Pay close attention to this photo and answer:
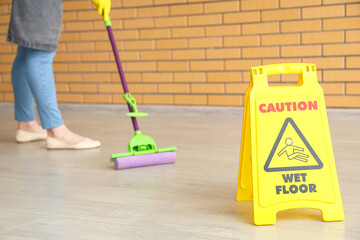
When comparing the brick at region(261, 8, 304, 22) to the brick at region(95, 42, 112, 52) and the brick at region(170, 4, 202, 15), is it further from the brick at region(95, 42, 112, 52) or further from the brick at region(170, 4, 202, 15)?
the brick at region(95, 42, 112, 52)

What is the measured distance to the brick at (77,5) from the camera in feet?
13.1

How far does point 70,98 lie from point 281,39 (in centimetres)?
172

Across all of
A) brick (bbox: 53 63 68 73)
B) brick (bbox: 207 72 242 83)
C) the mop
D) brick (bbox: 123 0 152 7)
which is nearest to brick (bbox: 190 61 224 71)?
brick (bbox: 207 72 242 83)

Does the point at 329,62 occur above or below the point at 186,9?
below

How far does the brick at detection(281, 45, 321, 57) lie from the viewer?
10.9 ft

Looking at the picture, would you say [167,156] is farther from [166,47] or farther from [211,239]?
[166,47]

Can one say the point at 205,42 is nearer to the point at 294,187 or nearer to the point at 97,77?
the point at 97,77

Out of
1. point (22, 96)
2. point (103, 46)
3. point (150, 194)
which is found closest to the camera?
point (150, 194)

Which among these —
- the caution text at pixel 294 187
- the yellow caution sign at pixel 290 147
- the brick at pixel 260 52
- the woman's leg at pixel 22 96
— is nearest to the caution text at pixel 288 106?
the yellow caution sign at pixel 290 147

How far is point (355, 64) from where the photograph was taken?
3234mm

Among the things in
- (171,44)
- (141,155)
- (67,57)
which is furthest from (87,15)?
(141,155)

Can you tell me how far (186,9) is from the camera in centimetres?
365

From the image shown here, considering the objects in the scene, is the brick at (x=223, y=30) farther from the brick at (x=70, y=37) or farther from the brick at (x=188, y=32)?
the brick at (x=70, y=37)

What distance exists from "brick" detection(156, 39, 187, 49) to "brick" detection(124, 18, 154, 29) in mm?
139
